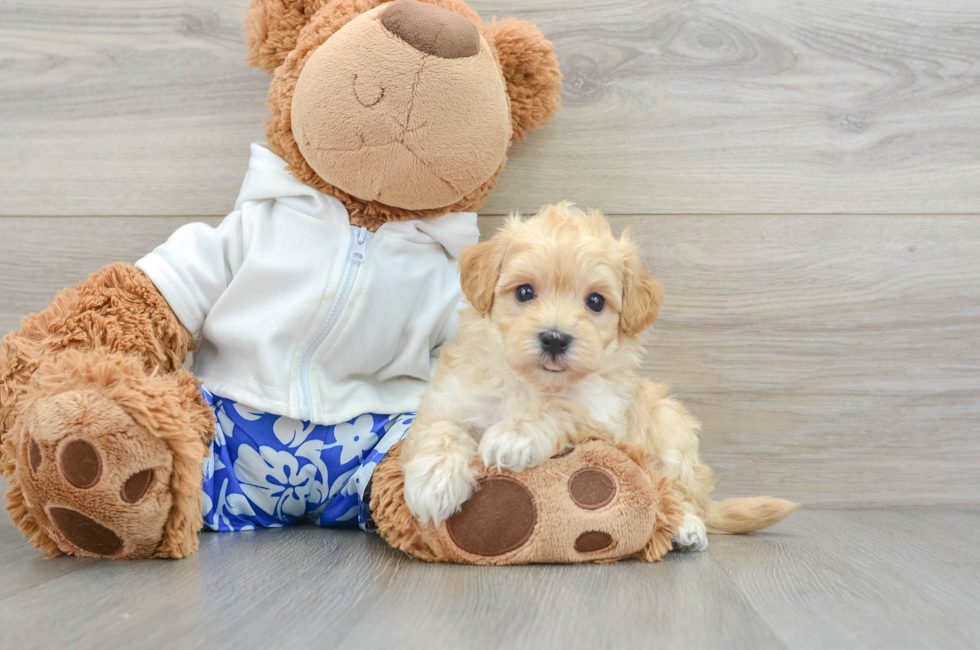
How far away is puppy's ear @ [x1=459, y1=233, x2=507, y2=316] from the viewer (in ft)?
4.03

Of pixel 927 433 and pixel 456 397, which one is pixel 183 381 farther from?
pixel 927 433

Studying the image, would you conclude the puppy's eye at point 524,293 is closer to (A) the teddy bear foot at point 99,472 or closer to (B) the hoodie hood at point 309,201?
(B) the hoodie hood at point 309,201

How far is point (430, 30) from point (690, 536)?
96 centimetres

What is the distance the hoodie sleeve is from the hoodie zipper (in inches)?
8.3

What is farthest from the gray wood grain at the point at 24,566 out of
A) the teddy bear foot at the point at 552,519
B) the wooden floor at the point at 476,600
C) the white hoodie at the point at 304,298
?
the teddy bear foot at the point at 552,519

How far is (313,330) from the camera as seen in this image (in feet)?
4.55

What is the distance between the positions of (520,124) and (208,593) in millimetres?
1041

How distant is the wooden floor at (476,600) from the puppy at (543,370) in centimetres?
15

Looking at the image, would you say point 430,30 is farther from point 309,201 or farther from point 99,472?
point 99,472

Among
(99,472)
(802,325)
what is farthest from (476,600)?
(802,325)

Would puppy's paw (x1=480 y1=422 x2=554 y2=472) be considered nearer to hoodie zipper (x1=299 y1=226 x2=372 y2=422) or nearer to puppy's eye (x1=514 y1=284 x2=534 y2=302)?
puppy's eye (x1=514 y1=284 x2=534 y2=302)

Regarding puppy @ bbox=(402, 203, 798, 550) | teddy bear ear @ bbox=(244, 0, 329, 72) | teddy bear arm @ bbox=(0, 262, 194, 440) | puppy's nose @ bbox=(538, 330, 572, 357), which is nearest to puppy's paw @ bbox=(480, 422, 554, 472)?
puppy @ bbox=(402, 203, 798, 550)

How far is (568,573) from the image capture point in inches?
43.5

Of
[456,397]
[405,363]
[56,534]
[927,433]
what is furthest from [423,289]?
[927,433]
